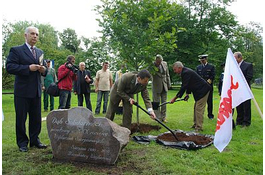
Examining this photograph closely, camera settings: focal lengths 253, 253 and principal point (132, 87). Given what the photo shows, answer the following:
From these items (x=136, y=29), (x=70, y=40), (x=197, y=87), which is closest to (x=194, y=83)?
(x=197, y=87)

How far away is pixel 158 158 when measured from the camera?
4.56m

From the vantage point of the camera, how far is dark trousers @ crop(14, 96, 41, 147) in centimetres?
487

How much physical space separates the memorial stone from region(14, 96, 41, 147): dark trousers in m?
0.71

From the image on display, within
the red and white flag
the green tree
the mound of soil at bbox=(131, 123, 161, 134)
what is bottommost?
the mound of soil at bbox=(131, 123, 161, 134)

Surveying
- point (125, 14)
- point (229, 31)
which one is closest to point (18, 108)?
point (125, 14)

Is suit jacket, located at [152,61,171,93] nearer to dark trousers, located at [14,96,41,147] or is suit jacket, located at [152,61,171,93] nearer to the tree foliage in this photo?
dark trousers, located at [14,96,41,147]

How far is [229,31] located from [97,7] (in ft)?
87.2

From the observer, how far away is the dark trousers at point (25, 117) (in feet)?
16.0

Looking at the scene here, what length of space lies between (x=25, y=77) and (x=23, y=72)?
0.21 meters

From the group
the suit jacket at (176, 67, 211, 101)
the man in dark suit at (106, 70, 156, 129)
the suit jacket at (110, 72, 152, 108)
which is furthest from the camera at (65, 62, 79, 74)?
the suit jacket at (176, 67, 211, 101)

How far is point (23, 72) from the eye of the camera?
4684 mm

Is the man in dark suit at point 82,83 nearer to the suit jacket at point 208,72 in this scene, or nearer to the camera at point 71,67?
the camera at point 71,67

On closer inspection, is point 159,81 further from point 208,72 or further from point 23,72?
point 23,72

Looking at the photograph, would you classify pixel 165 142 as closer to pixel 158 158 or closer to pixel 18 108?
pixel 158 158
